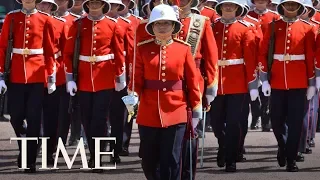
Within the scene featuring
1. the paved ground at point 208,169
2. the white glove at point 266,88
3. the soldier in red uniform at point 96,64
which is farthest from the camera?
the white glove at point 266,88

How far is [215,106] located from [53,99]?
184cm

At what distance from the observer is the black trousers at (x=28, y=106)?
11227mm

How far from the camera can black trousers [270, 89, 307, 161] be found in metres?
11.5

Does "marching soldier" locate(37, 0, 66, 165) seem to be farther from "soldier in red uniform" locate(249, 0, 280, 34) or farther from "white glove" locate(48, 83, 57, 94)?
"soldier in red uniform" locate(249, 0, 280, 34)

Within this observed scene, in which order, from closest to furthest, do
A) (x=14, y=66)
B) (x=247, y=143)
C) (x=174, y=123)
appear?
(x=174, y=123), (x=14, y=66), (x=247, y=143)

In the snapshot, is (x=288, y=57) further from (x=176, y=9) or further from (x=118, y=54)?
(x=176, y=9)

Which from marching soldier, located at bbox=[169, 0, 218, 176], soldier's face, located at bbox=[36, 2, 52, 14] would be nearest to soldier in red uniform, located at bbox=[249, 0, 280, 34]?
soldier's face, located at bbox=[36, 2, 52, 14]

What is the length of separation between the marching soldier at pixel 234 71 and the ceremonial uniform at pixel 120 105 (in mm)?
922

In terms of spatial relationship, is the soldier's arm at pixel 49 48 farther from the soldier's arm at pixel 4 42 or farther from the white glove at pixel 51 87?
the soldier's arm at pixel 4 42

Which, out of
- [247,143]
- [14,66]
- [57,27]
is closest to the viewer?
[14,66]

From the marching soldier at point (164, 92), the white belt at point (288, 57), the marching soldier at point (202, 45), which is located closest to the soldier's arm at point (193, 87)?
the marching soldier at point (164, 92)

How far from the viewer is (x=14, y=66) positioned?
1123cm

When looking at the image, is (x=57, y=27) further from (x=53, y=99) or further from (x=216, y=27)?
(x=216, y=27)

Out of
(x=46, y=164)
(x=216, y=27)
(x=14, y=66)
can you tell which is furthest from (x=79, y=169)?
(x=216, y=27)
